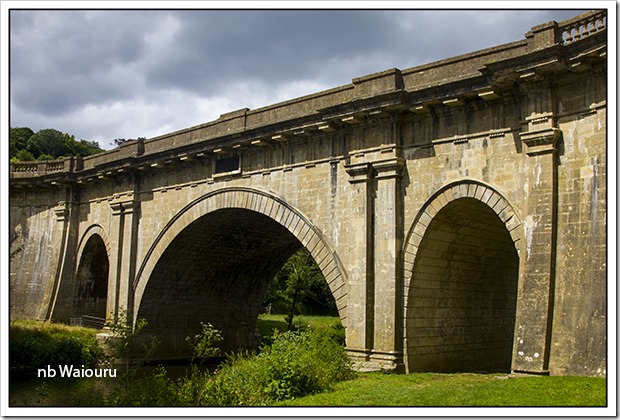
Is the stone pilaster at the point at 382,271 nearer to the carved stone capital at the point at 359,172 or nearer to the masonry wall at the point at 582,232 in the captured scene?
the carved stone capital at the point at 359,172

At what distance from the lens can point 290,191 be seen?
17.4 m

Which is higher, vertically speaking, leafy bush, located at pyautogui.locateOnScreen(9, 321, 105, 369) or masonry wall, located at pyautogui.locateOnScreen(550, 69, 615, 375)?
masonry wall, located at pyautogui.locateOnScreen(550, 69, 615, 375)

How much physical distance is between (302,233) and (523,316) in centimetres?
674

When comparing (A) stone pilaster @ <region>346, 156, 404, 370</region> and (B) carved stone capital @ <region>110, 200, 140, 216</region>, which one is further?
(B) carved stone capital @ <region>110, 200, 140, 216</region>

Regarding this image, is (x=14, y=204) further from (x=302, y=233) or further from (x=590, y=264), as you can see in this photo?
(x=590, y=264)

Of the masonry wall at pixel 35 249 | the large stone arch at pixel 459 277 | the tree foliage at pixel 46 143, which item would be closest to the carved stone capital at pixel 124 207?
the masonry wall at pixel 35 249

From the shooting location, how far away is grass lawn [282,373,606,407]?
361 inches

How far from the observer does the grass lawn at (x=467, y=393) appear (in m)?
9.16

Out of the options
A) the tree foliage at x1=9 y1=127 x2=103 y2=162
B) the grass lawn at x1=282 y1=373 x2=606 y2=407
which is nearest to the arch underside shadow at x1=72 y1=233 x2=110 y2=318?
the grass lawn at x1=282 y1=373 x2=606 y2=407

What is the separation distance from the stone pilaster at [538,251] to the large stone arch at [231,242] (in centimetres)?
469

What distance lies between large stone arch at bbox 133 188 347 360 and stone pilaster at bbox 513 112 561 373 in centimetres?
469

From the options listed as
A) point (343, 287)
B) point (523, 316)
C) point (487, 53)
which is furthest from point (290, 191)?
point (523, 316)

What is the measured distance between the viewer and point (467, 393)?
1026 centimetres

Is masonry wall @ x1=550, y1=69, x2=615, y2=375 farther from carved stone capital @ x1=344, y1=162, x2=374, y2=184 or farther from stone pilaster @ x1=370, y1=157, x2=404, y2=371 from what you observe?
carved stone capital @ x1=344, y1=162, x2=374, y2=184
